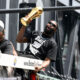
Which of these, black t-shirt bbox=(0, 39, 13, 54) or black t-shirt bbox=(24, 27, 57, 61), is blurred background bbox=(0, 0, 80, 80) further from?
black t-shirt bbox=(0, 39, 13, 54)

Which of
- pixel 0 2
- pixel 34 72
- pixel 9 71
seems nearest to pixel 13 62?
pixel 9 71

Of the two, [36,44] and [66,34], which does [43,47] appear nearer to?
[36,44]

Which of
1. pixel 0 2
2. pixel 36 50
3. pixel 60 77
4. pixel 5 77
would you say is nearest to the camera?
pixel 5 77

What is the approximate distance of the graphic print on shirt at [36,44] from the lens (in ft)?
26.0

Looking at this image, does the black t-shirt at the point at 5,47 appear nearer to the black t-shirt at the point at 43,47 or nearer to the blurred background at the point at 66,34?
the black t-shirt at the point at 43,47

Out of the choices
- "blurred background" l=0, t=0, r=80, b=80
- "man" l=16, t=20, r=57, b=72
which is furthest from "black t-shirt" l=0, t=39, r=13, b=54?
"blurred background" l=0, t=0, r=80, b=80

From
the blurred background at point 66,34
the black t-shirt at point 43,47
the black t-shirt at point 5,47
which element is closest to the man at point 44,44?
the black t-shirt at point 43,47

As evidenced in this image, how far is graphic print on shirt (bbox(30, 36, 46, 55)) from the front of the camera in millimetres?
7930

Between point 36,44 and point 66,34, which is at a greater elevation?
point 36,44

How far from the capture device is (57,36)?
622 inches

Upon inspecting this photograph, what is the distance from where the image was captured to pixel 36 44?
805 cm

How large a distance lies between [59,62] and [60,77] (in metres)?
0.88

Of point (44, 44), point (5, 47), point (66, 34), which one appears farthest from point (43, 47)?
point (66, 34)

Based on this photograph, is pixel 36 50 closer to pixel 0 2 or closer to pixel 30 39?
pixel 30 39
